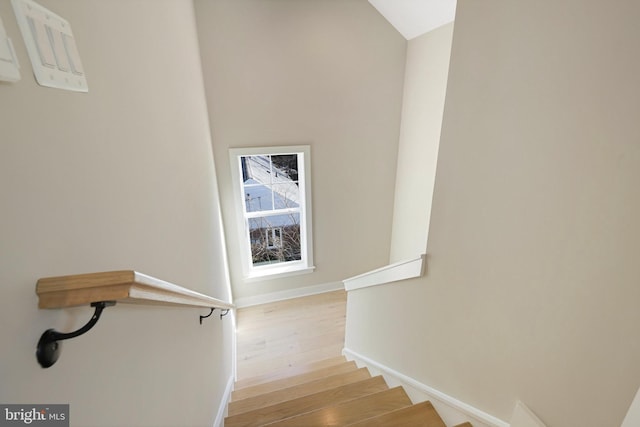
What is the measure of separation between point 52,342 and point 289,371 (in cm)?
253

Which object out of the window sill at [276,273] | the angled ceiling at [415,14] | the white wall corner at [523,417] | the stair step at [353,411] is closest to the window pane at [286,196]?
the window sill at [276,273]

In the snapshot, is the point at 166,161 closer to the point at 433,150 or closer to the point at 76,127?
the point at 76,127

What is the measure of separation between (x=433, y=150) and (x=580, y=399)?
245 cm

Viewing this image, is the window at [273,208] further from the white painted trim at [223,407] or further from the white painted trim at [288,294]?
the white painted trim at [223,407]

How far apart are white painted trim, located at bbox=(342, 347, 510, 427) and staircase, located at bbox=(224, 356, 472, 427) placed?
39 mm

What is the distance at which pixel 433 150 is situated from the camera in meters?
2.90

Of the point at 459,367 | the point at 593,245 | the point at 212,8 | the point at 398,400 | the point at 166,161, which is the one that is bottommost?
the point at 398,400

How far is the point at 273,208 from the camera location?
3.44 meters

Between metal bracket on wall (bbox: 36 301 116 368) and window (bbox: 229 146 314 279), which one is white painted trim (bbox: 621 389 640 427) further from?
window (bbox: 229 146 314 279)

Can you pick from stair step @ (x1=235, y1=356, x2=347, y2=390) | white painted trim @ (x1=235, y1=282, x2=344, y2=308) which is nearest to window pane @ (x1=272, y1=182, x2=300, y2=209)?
white painted trim @ (x1=235, y1=282, x2=344, y2=308)

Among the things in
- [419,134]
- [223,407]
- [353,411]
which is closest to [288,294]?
[223,407]

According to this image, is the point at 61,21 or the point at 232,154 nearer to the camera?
the point at 61,21

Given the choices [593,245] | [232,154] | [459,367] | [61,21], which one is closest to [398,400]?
[459,367]

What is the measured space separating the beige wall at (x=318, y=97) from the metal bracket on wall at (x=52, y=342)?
2.56 metres
